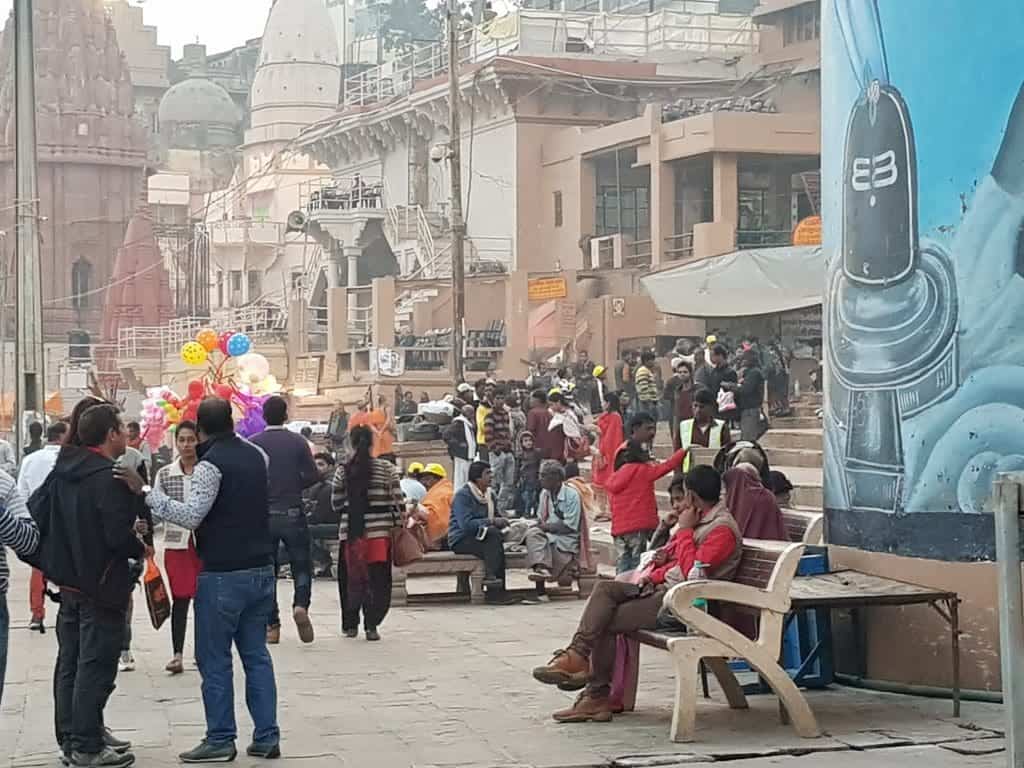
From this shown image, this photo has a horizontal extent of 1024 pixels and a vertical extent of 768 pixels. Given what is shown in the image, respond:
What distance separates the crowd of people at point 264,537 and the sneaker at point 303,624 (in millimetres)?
14

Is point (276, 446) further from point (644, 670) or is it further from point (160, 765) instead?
point (160, 765)

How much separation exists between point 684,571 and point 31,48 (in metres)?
16.3

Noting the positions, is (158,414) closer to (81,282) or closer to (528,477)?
(528,477)

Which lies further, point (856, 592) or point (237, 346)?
point (237, 346)

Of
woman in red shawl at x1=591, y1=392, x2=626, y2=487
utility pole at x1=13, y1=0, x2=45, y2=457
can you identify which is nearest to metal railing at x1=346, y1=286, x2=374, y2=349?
utility pole at x1=13, y1=0, x2=45, y2=457

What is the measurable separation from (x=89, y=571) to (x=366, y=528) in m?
5.04

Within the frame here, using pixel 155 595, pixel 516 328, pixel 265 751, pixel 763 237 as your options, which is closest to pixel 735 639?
pixel 265 751

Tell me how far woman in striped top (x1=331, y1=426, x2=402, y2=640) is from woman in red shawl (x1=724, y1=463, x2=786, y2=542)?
339 cm

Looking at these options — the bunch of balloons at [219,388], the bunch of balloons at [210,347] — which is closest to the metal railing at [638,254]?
the bunch of balloons at [219,388]

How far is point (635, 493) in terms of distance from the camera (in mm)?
14320

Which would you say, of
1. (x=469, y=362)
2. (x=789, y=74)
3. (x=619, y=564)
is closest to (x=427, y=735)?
(x=619, y=564)

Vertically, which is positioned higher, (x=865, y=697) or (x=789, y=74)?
(x=789, y=74)

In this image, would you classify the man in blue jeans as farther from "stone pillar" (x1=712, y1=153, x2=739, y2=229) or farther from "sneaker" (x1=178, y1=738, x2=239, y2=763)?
"stone pillar" (x1=712, y1=153, x2=739, y2=229)

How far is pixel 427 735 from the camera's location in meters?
8.95
